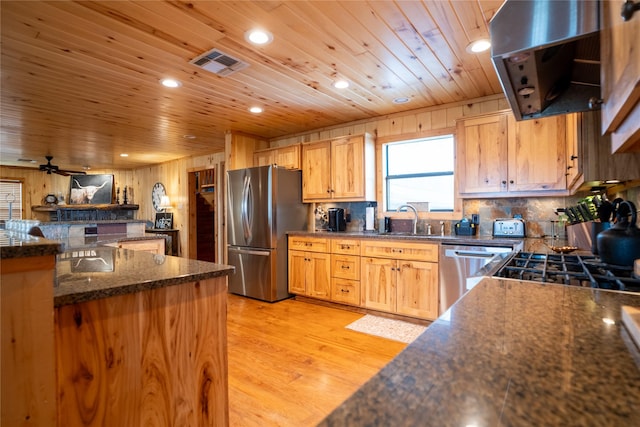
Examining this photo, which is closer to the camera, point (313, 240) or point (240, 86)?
point (240, 86)

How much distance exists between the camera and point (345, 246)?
371cm

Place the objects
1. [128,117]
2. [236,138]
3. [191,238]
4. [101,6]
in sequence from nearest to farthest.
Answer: [101,6]
[128,117]
[236,138]
[191,238]

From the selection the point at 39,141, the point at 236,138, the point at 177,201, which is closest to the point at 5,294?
the point at 236,138

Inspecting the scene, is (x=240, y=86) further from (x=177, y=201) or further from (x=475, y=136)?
(x=177, y=201)

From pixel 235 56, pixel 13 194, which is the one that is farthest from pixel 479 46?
pixel 13 194

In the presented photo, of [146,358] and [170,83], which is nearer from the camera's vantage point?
[146,358]

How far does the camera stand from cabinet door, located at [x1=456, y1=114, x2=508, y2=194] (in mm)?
3029

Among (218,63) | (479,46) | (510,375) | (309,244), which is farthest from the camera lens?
(309,244)

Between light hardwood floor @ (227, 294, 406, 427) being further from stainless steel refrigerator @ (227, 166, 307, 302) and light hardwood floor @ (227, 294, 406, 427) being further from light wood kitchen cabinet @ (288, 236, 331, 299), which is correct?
stainless steel refrigerator @ (227, 166, 307, 302)

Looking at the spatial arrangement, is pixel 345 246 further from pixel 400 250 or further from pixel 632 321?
pixel 632 321

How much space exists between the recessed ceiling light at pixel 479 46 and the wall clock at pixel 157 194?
6729 millimetres

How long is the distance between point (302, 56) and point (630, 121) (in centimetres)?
214

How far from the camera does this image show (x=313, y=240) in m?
4.01

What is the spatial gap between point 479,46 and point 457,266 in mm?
1806
